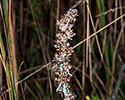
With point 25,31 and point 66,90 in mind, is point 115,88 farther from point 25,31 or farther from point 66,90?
point 66,90

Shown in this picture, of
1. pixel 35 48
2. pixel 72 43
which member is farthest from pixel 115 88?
pixel 35 48

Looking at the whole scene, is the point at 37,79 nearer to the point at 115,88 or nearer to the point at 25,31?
the point at 25,31

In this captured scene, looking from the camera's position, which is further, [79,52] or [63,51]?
[79,52]

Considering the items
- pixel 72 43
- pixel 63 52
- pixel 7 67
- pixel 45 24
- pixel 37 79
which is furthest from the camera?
pixel 45 24

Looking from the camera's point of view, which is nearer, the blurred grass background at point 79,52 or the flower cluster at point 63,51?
the flower cluster at point 63,51

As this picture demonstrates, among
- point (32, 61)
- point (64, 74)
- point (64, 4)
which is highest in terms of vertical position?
point (64, 4)

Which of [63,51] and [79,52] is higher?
[63,51]

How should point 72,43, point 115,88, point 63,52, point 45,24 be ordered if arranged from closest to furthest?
point 63,52
point 115,88
point 72,43
point 45,24

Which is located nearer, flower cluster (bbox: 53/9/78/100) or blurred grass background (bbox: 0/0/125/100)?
flower cluster (bbox: 53/9/78/100)

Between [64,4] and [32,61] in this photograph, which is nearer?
[64,4]

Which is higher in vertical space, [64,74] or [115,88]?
[64,74]
